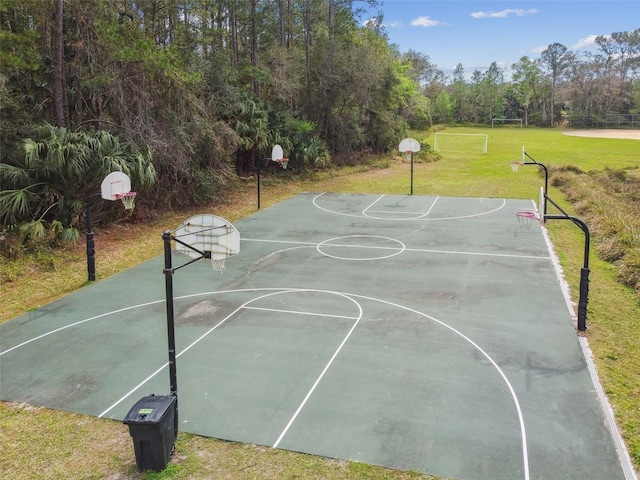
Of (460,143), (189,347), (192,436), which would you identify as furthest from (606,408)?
(460,143)

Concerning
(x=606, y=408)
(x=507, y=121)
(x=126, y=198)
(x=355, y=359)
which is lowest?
(x=606, y=408)

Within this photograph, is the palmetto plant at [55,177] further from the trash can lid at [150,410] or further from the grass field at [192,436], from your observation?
the trash can lid at [150,410]

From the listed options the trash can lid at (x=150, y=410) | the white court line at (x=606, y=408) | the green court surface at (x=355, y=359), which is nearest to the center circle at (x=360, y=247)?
the green court surface at (x=355, y=359)

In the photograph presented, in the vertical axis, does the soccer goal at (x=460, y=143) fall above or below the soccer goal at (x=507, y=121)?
below

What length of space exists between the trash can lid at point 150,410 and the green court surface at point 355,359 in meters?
0.79

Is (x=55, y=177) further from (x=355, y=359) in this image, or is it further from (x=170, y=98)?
(x=355, y=359)

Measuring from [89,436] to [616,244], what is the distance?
12.3 metres

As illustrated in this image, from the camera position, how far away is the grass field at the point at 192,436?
544 centimetres

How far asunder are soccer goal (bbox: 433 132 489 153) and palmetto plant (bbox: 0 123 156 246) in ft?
106

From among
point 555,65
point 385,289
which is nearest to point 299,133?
point 385,289

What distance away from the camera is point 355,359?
776 centimetres

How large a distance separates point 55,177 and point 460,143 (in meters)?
41.7

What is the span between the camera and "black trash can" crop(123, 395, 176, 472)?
5.17 metres

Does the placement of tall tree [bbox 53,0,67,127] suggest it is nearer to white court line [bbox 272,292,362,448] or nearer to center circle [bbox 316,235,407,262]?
center circle [bbox 316,235,407,262]
